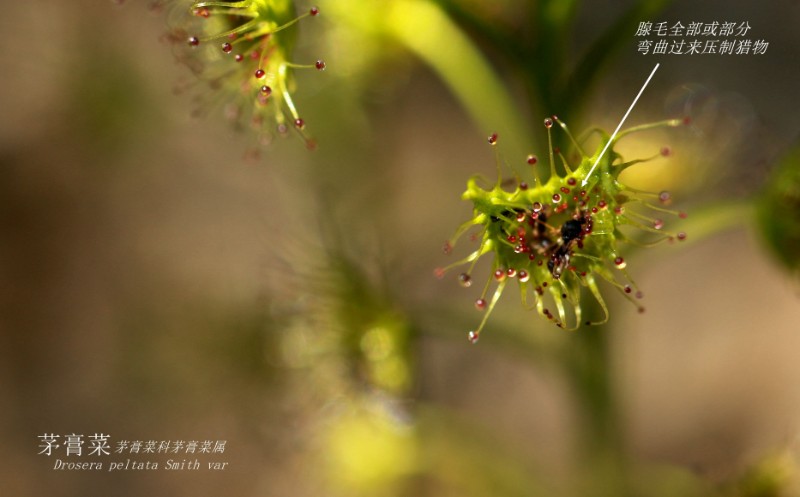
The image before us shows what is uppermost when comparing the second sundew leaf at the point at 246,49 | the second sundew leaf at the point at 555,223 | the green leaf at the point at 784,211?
the second sundew leaf at the point at 246,49

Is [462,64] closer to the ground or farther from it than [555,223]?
farther from it

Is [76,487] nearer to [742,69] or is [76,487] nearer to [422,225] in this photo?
[422,225]

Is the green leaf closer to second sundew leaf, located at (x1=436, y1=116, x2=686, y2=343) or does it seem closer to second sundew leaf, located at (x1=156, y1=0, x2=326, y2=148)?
second sundew leaf, located at (x1=436, y1=116, x2=686, y2=343)

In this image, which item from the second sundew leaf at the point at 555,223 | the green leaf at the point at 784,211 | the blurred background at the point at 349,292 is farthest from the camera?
the blurred background at the point at 349,292

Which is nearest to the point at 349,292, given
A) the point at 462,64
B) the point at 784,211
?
the point at 462,64

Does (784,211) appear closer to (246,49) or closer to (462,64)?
(462,64)

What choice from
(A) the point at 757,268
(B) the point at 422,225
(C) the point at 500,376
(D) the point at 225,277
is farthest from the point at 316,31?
(A) the point at 757,268

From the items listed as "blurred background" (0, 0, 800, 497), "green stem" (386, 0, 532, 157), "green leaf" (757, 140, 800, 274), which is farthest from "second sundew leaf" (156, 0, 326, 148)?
"green leaf" (757, 140, 800, 274)

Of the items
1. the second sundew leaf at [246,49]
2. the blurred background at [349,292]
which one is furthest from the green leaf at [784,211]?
the second sundew leaf at [246,49]

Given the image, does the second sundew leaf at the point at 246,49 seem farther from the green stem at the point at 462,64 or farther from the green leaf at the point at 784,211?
the green leaf at the point at 784,211
